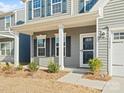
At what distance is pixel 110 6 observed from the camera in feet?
38.1

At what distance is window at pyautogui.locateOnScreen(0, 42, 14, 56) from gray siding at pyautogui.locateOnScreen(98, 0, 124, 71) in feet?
47.2

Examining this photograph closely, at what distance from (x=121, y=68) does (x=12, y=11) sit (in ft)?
51.6

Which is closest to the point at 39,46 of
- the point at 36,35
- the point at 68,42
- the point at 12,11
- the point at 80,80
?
the point at 36,35

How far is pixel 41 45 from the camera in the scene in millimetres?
18562

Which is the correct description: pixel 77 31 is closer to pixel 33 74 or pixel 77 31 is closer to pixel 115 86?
Result: pixel 33 74

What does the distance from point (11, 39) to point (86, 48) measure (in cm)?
1141

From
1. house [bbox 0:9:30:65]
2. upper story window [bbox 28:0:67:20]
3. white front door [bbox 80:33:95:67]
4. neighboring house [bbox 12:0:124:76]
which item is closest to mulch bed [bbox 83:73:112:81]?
neighboring house [bbox 12:0:124:76]

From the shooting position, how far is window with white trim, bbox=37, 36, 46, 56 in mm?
18266

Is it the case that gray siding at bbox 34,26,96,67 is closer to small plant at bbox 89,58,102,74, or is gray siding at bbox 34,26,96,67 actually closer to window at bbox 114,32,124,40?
window at bbox 114,32,124,40

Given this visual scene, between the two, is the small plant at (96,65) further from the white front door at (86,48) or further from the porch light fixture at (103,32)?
the white front door at (86,48)

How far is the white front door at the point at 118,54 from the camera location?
11430mm

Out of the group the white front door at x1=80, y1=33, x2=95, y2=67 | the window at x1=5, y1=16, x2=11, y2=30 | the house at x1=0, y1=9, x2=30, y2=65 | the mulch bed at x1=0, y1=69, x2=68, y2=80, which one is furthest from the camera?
the window at x1=5, y1=16, x2=11, y2=30

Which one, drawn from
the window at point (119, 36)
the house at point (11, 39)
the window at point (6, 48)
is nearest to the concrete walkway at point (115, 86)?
the window at point (119, 36)

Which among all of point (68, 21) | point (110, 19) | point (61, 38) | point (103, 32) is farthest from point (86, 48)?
point (110, 19)
